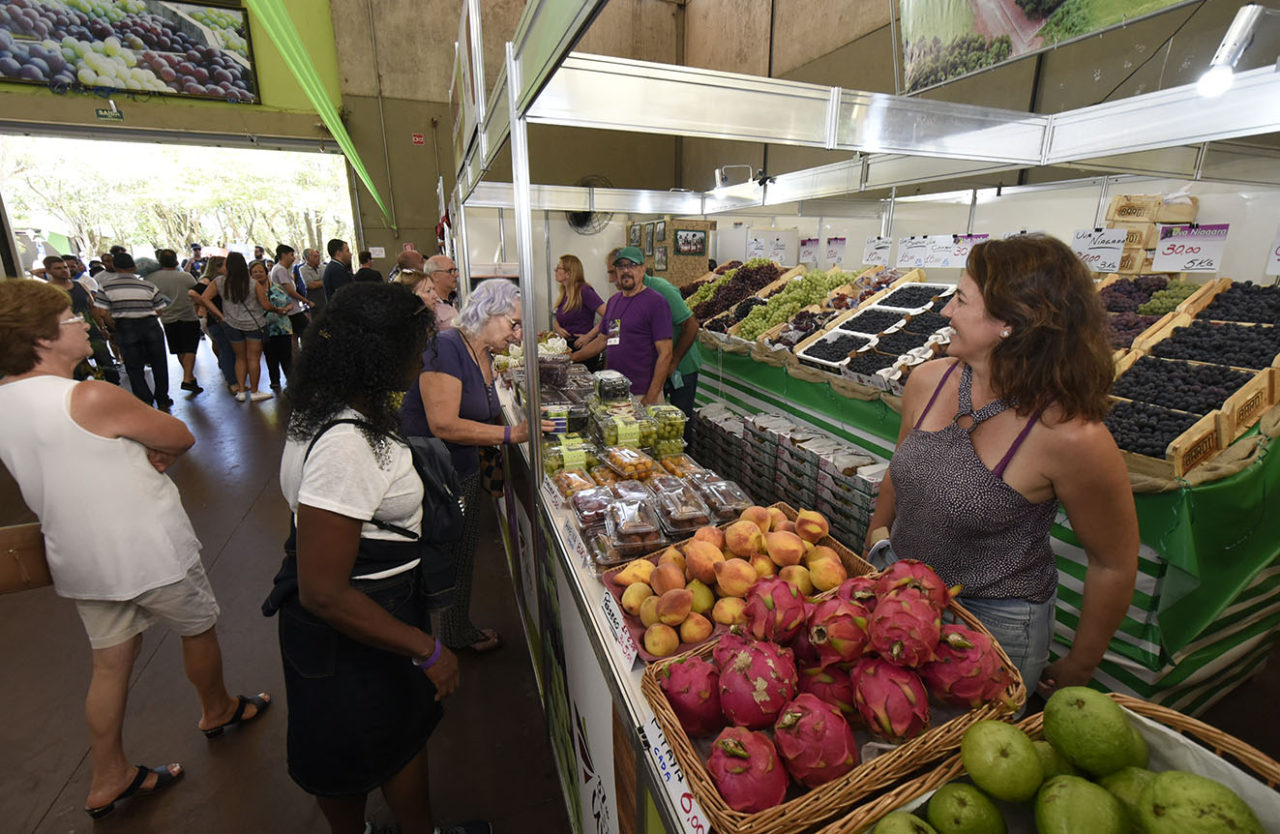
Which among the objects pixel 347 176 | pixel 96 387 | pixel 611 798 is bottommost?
pixel 611 798

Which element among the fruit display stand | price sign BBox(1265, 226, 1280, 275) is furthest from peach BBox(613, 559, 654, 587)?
price sign BBox(1265, 226, 1280, 275)

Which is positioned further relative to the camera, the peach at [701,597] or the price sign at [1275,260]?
the price sign at [1275,260]

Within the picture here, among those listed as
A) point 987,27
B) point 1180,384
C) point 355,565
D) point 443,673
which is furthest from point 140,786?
point 987,27

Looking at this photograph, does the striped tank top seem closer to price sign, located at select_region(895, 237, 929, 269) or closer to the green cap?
the green cap

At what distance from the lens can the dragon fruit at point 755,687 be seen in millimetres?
895

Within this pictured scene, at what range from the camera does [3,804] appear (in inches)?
83.6

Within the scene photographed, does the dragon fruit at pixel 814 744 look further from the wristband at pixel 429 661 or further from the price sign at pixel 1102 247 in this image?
the price sign at pixel 1102 247

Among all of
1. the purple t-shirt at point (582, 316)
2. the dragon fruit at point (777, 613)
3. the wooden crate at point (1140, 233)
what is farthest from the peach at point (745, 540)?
the purple t-shirt at point (582, 316)

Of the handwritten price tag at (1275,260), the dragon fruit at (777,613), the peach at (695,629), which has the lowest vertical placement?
the peach at (695,629)

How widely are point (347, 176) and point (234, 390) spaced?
5.48 metres

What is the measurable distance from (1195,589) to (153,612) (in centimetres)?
379

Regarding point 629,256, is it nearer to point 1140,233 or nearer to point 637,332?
point 637,332

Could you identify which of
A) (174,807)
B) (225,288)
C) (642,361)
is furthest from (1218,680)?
(225,288)

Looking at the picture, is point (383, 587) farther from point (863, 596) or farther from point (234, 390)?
point (234, 390)
